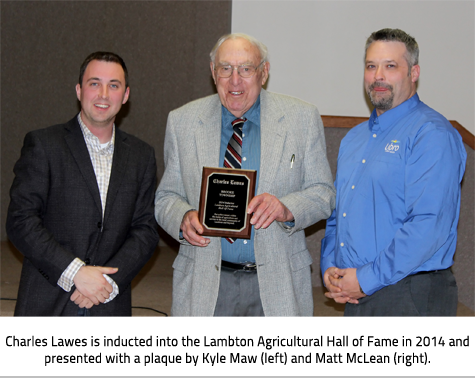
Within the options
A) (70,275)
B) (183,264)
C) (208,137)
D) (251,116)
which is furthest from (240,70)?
(70,275)

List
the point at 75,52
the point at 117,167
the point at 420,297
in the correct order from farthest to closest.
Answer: the point at 75,52, the point at 117,167, the point at 420,297

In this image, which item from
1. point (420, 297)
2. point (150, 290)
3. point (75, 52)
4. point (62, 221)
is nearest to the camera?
point (420, 297)

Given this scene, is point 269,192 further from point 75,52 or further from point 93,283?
point 75,52

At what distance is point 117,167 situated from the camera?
2240mm

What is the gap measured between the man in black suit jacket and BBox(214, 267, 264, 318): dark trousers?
1.31ft

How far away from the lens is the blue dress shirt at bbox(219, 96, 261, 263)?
217 centimetres

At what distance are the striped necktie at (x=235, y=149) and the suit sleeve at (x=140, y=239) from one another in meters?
0.39

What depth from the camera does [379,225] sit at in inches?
81.7

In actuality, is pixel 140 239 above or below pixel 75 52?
below

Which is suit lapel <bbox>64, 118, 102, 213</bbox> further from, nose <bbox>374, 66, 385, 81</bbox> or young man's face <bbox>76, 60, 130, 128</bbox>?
nose <bbox>374, 66, 385, 81</bbox>

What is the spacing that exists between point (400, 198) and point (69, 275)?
4.54ft
